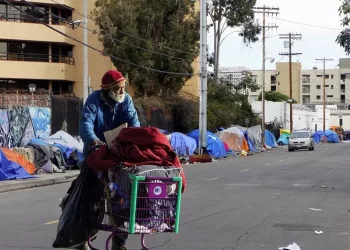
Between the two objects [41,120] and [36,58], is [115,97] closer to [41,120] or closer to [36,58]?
[41,120]

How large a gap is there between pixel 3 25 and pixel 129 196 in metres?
41.2

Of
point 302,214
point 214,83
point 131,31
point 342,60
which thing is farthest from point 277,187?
point 342,60

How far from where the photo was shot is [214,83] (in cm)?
5422

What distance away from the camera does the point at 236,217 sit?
10484 mm

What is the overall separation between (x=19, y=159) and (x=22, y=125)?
477 cm

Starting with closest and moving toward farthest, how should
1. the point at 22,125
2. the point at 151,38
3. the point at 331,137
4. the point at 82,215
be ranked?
the point at 82,215, the point at 22,125, the point at 151,38, the point at 331,137

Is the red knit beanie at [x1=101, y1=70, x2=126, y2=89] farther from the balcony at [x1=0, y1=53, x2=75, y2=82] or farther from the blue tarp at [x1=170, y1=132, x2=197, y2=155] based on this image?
the balcony at [x1=0, y1=53, x2=75, y2=82]

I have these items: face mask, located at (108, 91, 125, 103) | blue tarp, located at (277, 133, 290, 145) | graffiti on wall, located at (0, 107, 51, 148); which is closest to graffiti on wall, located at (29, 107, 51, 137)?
graffiti on wall, located at (0, 107, 51, 148)

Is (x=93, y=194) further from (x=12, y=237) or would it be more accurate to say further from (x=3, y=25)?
(x=3, y=25)

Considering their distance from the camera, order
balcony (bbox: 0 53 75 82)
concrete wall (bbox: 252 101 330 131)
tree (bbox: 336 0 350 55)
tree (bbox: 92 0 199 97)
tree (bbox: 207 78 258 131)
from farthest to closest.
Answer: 1. concrete wall (bbox: 252 101 330 131)
2. tree (bbox: 207 78 258 131)
3. balcony (bbox: 0 53 75 82)
4. tree (bbox: 92 0 199 97)
5. tree (bbox: 336 0 350 55)

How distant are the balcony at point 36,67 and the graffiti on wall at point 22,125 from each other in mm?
18986

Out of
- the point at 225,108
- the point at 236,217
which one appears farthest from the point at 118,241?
the point at 225,108

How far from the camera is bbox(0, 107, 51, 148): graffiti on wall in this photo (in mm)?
22500

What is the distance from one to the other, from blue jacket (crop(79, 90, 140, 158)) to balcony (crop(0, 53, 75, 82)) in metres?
39.3
